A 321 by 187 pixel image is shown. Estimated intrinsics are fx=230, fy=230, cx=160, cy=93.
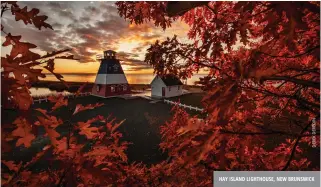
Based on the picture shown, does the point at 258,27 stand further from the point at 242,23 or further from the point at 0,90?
the point at 0,90

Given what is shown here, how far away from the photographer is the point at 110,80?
30.2 metres

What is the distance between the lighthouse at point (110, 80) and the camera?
97.2 feet

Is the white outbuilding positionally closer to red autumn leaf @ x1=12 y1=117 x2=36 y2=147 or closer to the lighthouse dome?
the lighthouse dome

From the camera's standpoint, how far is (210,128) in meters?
1.50

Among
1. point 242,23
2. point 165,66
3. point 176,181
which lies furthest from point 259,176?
point 165,66

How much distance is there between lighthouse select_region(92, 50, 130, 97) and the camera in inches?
1166

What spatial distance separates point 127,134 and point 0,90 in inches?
535
